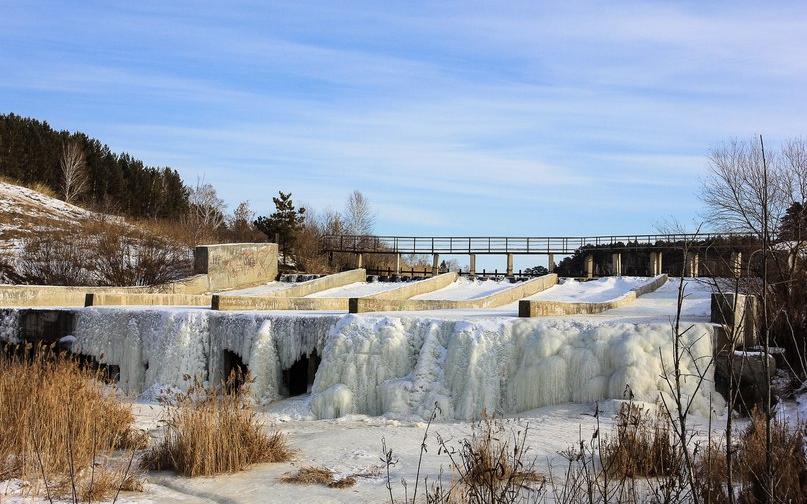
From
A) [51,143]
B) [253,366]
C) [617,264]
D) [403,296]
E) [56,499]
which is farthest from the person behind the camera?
[51,143]

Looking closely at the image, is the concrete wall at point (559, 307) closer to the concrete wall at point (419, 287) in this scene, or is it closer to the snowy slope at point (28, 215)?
the concrete wall at point (419, 287)

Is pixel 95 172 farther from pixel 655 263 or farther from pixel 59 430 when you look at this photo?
pixel 59 430

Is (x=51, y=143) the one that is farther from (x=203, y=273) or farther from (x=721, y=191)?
(x=721, y=191)

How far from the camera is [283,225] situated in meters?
39.7

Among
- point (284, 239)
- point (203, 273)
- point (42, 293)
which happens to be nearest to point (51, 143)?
point (284, 239)

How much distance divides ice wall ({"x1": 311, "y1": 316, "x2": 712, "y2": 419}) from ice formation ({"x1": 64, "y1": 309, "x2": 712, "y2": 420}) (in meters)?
0.02

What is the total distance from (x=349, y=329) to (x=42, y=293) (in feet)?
38.8

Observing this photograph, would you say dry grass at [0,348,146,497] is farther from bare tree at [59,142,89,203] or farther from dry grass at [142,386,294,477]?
bare tree at [59,142,89,203]

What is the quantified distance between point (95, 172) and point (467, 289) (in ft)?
119

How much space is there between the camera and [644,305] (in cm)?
2264

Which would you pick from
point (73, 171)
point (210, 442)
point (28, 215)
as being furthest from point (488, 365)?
point (73, 171)

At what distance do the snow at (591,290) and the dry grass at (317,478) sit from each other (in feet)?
53.9

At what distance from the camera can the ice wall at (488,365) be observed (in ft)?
47.2

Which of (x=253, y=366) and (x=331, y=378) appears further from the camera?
(x=253, y=366)
